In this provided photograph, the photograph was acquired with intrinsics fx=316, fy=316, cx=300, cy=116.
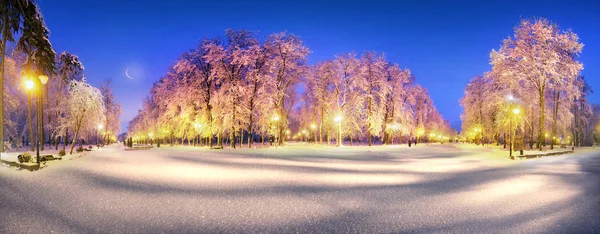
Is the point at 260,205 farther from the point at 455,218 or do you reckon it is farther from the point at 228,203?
the point at 455,218

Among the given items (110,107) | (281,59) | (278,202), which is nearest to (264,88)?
(281,59)

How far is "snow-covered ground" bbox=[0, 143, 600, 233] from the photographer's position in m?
6.79

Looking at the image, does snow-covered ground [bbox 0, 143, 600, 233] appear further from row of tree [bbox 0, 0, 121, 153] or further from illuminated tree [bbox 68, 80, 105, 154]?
illuminated tree [bbox 68, 80, 105, 154]

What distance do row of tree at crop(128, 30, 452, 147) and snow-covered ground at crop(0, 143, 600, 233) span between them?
19450 millimetres

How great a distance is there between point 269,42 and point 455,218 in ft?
91.8

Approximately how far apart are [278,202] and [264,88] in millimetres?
24724

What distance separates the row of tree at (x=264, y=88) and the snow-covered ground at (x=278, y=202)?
63.8 ft

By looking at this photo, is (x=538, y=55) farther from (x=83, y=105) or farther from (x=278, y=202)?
(x=83, y=105)

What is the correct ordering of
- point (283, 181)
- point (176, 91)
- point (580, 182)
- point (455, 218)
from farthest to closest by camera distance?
point (176, 91) < point (580, 182) < point (283, 181) < point (455, 218)

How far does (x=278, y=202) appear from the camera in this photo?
27.3 feet

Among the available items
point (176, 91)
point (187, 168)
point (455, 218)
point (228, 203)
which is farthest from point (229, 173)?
point (176, 91)

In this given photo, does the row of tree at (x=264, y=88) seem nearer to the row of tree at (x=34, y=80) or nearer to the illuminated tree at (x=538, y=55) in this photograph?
the row of tree at (x=34, y=80)

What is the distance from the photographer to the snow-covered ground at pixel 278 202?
6.79m

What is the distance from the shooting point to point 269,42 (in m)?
32.8
